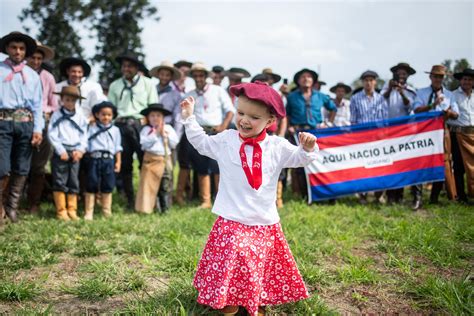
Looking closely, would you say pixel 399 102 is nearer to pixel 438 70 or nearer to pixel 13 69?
pixel 438 70

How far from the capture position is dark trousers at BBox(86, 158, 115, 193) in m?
6.11

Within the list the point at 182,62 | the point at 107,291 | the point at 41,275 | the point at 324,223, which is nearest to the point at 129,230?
the point at 41,275

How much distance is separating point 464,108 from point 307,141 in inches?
230

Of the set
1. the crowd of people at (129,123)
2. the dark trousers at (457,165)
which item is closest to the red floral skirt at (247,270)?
the crowd of people at (129,123)

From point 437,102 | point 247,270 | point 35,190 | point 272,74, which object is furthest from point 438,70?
point 35,190

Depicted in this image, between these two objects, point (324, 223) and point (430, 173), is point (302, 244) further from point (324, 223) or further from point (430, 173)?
point (430, 173)

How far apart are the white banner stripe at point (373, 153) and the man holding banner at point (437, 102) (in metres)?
0.52

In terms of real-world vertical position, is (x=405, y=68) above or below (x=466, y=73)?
above

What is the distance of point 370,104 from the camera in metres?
7.41

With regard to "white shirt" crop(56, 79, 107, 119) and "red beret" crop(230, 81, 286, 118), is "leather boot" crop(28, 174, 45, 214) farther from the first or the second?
"red beret" crop(230, 81, 286, 118)

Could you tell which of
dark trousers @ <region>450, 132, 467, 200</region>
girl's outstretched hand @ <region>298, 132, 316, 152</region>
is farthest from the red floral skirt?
dark trousers @ <region>450, 132, 467, 200</region>

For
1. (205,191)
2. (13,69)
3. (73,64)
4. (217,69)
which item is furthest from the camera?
(217,69)

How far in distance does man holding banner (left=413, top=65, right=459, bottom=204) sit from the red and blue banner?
166 mm

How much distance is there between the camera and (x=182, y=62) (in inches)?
361
